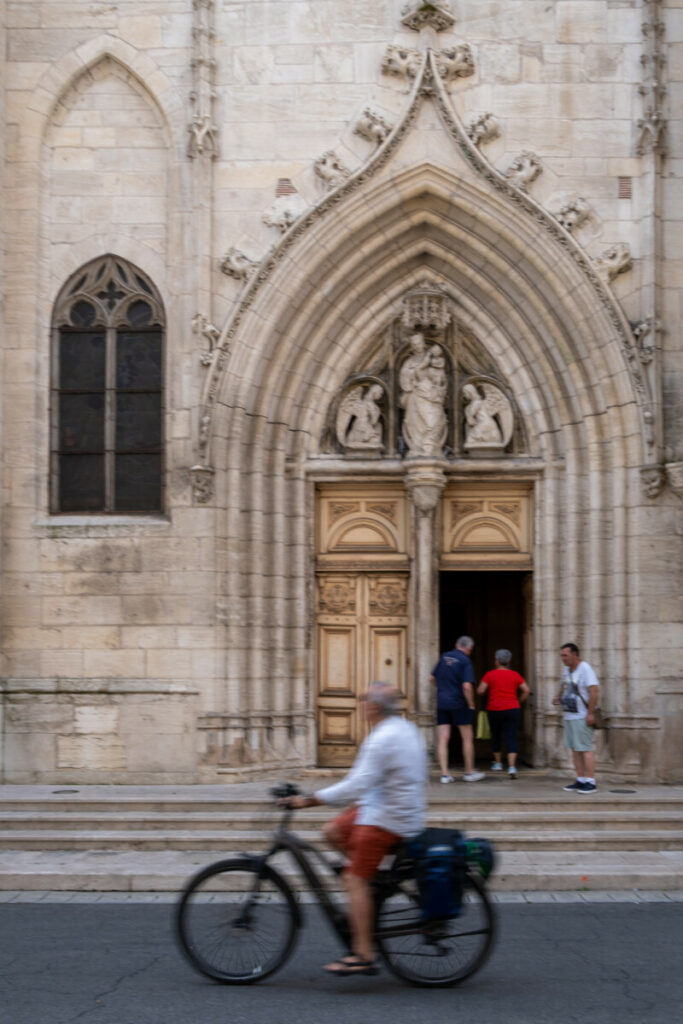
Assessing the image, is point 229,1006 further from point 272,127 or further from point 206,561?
point 272,127

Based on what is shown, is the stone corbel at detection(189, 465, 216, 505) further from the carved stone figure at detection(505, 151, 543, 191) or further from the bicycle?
the bicycle

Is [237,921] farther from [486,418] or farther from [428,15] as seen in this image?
[428,15]

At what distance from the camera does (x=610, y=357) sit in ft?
46.8

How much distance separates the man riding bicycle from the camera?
6.73m

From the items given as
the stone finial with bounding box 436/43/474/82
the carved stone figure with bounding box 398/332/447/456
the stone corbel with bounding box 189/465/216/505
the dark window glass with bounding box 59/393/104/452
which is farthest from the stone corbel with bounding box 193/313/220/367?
the stone finial with bounding box 436/43/474/82

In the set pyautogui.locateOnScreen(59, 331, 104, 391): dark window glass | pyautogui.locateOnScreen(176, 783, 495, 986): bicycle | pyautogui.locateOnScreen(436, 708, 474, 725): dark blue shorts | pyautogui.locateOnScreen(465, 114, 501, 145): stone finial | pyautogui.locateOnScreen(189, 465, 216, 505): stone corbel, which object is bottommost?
pyautogui.locateOnScreen(176, 783, 495, 986): bicycle

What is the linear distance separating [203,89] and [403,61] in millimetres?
2176

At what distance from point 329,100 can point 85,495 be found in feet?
16.6

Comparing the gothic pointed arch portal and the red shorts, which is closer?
the red shorts

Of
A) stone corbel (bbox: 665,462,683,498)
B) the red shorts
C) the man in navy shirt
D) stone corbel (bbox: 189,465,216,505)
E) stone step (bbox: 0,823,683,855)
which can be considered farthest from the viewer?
stone corbel (bbox: 189,465,216,505)

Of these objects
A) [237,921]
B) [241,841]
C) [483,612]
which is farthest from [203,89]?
[237,921]

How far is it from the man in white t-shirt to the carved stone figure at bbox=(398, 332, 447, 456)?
3053 millimetres

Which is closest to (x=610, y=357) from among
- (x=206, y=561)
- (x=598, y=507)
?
(x=598, y=507)

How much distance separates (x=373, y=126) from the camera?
1434cm
